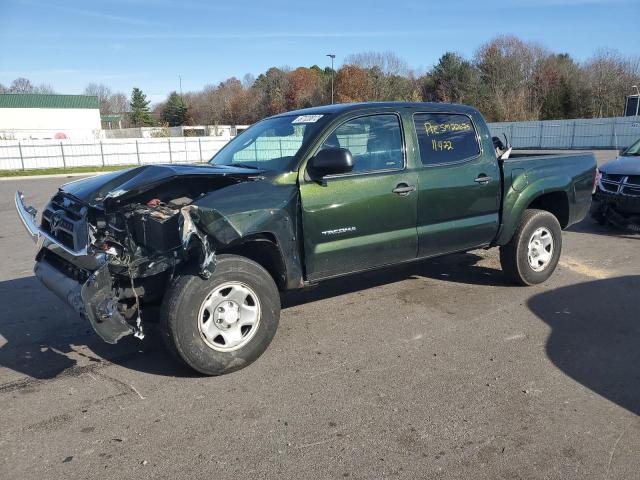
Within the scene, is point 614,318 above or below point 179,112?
below

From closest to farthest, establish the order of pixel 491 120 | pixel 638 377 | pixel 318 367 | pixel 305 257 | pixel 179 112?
pixel 638 377
pixel 318 367
pixel 305 257
pixel 491 120
pixel 179 112

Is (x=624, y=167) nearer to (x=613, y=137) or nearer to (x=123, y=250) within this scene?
(x=123, y=250)

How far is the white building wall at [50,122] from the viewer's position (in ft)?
210

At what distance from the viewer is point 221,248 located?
396cm

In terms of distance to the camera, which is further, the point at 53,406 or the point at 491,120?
the point at 491,120

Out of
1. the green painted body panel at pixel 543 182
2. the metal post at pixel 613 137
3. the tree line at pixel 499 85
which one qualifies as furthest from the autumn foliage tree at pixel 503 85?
the green painted body panel at pixel 543 182

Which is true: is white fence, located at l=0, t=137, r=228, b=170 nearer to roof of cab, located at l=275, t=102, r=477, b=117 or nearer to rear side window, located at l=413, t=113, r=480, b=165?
roof of cab, located at l=275, t=102, r=477, b=117

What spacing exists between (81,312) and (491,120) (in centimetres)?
5283

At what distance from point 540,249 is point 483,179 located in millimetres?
1281

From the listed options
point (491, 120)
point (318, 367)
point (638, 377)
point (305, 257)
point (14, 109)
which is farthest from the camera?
point (14, 109)

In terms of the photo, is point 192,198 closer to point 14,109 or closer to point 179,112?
point 14,109

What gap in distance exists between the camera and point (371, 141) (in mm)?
4688

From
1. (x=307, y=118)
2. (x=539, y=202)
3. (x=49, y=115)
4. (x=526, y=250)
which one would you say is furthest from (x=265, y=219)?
(x=49, y=115)

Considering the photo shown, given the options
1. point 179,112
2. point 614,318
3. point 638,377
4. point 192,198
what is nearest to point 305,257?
point 192,198
